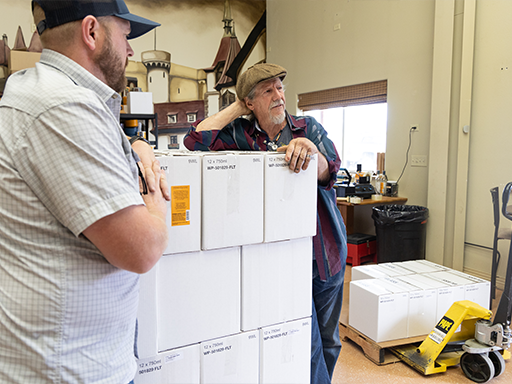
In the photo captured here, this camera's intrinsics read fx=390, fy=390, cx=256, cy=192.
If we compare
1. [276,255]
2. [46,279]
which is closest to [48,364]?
[46,279]

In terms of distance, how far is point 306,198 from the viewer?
1.33 metres

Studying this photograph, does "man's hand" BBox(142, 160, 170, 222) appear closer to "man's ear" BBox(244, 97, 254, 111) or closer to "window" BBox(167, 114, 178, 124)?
"man's ear" BBox(244, 97, 254, 111)

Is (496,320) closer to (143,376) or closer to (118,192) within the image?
(143,376)

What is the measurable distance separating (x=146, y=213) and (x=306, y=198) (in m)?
0.71

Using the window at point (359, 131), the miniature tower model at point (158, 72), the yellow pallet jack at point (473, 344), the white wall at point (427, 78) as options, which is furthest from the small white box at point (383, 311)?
the miniature tower model at point (158, 72)

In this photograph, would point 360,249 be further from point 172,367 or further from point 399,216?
point 172,367

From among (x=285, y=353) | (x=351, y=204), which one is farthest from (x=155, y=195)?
(x=351, y=204)

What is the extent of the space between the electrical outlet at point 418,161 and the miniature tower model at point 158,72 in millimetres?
3603

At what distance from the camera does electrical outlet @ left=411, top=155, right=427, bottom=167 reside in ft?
13.0

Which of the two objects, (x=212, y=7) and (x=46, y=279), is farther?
(x=212, y=7)

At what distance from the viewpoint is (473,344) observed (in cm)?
211

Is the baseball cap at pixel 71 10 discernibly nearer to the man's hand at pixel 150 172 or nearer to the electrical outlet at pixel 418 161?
the man's hand at pixel 150 172

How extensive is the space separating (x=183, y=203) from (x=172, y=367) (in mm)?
483

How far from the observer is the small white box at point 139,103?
14.1 feet
